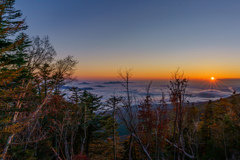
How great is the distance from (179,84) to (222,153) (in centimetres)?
2039

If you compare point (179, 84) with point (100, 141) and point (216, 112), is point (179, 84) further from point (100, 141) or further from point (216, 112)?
point (216, 112)

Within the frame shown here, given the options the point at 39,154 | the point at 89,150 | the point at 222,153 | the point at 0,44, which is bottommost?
the point at 89,150

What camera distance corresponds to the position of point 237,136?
51.6 feet

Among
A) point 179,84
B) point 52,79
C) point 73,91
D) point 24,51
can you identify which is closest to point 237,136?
point 179,84

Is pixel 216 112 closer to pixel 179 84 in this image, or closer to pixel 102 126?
pixel 102 126

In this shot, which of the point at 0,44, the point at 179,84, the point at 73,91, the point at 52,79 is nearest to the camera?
the point at 179,84

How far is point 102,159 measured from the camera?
686 inches

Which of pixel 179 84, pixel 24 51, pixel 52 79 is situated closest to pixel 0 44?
pixel 24 51

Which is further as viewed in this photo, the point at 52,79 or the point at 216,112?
the point at 216,112

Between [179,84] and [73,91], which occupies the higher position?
[179,84]

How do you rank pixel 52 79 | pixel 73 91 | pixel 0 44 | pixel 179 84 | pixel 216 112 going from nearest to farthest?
1. pixel 179 84
2. pixel 0 44
3. pixel 73 91
4. pixel 52 79
5. pixel 216 112

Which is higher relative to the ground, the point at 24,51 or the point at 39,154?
the point at 24,51

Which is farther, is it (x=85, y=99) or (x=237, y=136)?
(x=85, y=99)

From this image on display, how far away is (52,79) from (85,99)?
21.7 ft
